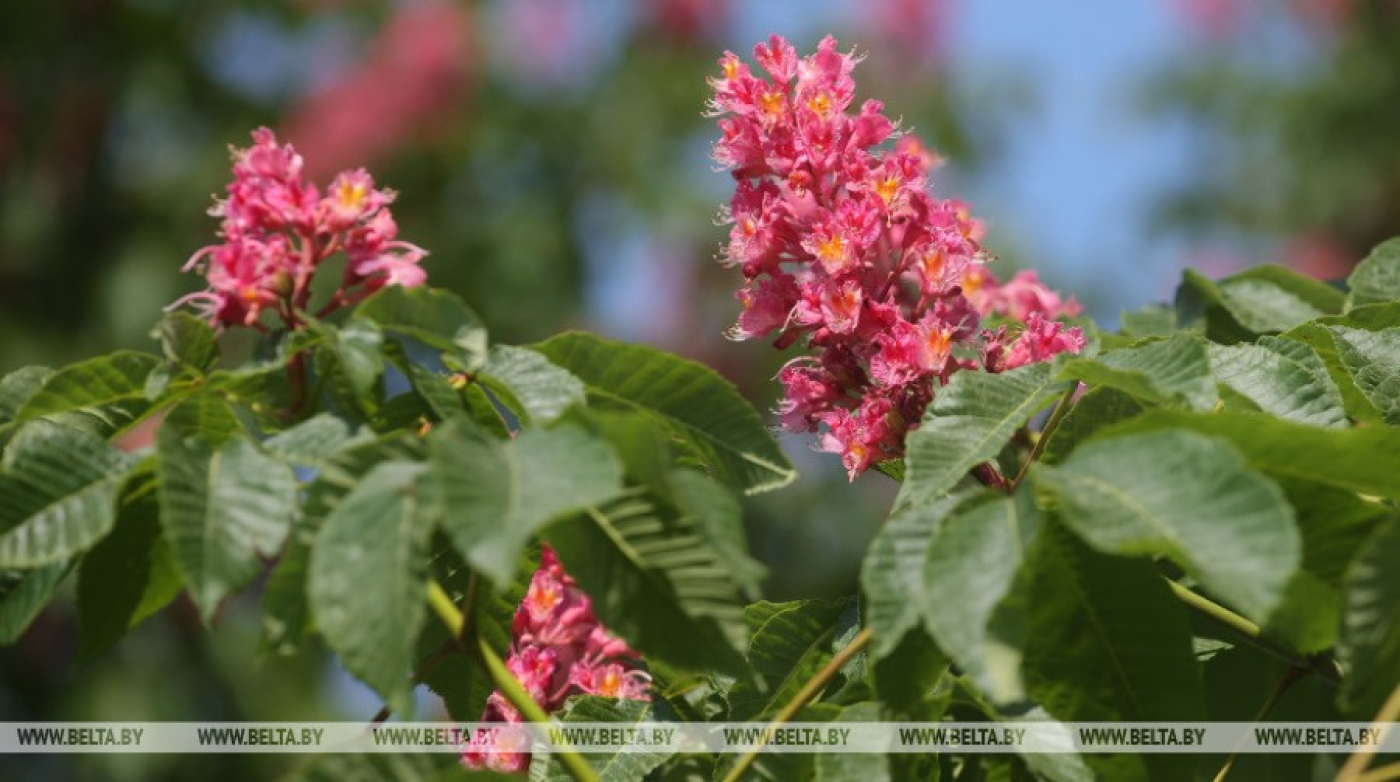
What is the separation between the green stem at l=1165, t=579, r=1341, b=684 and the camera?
4.29 feet

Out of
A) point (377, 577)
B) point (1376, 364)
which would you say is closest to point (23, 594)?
point (377, 577)

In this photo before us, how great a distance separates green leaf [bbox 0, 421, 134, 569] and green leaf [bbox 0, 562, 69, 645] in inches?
0.9

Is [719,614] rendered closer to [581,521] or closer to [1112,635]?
[581,521]

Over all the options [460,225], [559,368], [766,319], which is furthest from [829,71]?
[460,225]

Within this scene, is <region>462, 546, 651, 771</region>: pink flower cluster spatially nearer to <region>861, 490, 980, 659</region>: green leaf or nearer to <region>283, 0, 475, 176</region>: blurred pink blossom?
<region>861, 490, 980, 659</region>: green leaf

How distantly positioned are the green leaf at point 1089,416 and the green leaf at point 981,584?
0.72ft

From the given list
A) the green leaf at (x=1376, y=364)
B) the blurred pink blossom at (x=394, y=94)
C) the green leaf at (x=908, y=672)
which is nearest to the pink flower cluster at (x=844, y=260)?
the green leaf at (x=1376, y=364)

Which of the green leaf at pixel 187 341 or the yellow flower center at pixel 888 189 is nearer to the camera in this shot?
the green leaf at pixel 187 341

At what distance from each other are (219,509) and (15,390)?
34cm

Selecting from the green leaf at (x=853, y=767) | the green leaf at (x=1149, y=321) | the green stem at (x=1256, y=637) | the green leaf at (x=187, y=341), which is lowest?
the green leaf at (x=853, y=767)

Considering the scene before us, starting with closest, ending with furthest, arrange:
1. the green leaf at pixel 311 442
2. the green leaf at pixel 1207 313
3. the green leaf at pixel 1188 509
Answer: the green leaf at pixel 1188 509 < the green leaf at pixel 311 442 < the green leaf at pixel 1207 313

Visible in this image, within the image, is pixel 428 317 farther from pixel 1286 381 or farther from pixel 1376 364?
pixel 1376 364

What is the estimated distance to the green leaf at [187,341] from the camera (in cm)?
129

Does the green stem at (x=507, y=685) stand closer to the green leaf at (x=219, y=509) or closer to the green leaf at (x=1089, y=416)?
the green leaf at (x=219, y=509)
